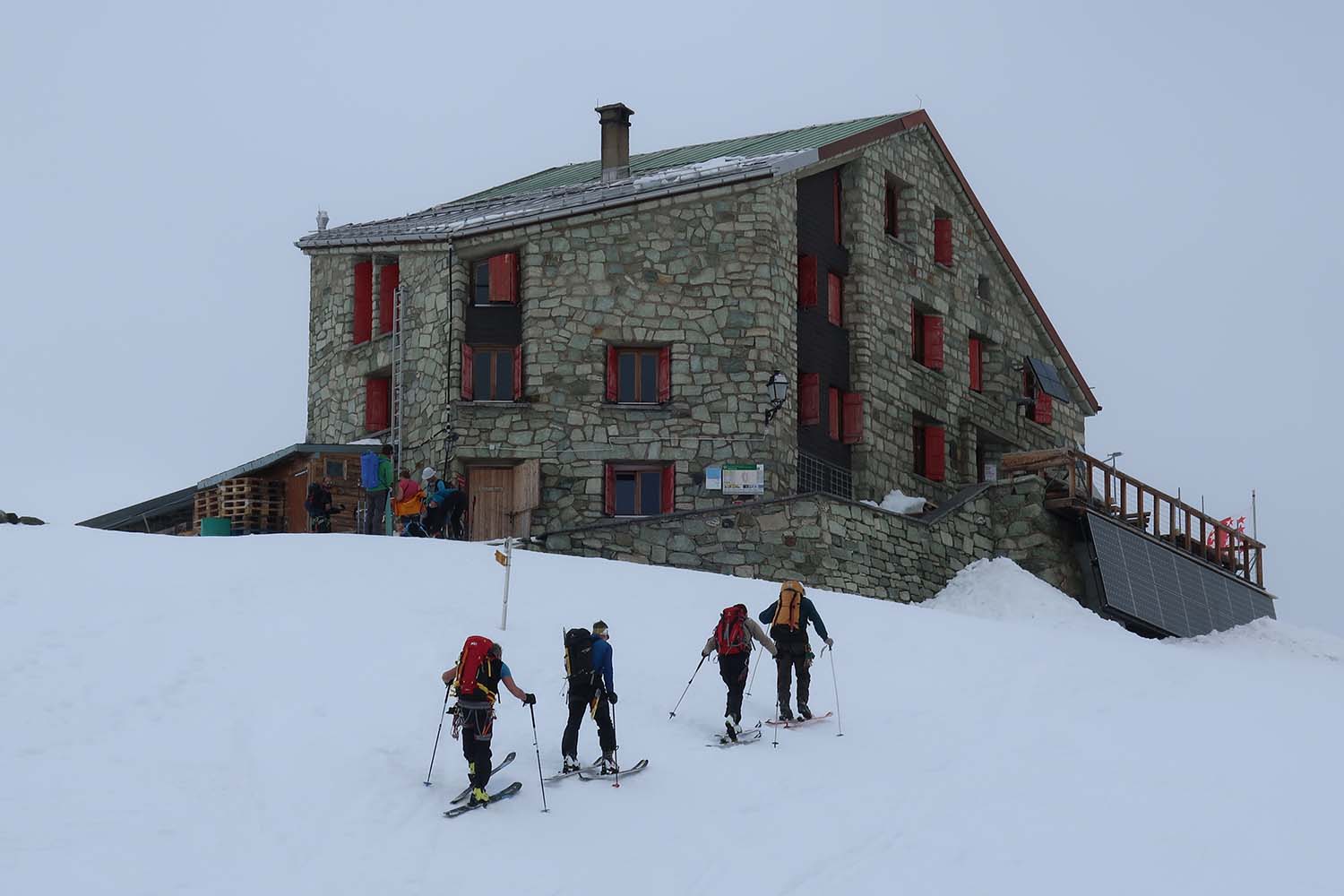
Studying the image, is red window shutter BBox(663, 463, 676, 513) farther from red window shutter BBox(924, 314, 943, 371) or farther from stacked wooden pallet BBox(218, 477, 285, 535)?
red window shutter BBox(924, 314, 943, 371)

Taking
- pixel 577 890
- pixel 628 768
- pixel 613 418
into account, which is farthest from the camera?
pixel 613 418

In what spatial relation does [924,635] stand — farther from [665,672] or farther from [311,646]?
[311,646]

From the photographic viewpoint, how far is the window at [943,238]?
1502 inches

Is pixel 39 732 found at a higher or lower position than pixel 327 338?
lower

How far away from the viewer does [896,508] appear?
1320 inches

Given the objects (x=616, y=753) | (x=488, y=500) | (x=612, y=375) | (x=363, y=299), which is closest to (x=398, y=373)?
(x=363, y=299)

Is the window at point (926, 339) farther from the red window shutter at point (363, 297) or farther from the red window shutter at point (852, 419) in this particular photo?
the red window shutter at point (363, 297)

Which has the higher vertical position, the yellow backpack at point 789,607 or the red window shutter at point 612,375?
the red window shutter at point 612,375

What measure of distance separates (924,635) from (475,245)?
12092mm

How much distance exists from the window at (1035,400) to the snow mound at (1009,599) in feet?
27.0

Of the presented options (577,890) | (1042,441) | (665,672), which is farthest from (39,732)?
(1042,441)

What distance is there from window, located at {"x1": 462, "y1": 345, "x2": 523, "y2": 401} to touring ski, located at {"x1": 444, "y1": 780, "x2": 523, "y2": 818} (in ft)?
54.4

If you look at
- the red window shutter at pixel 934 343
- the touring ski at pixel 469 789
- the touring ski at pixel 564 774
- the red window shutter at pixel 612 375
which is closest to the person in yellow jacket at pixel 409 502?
the red window shutter at pixel 612 375

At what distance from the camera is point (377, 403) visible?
3494 centimetres
